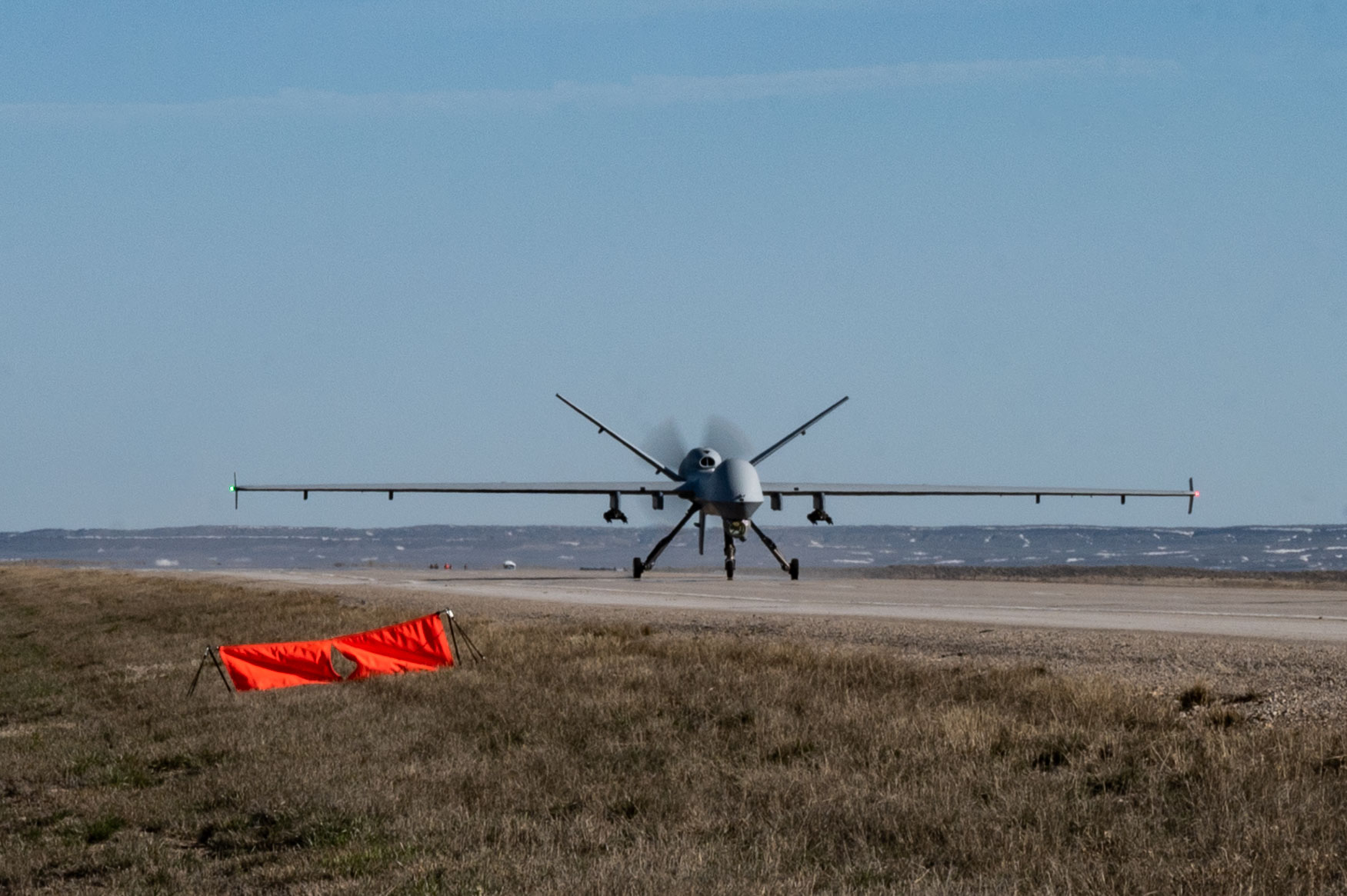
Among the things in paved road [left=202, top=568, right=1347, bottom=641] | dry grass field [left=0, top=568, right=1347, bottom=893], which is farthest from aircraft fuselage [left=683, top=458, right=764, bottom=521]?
dry grass field [left=0, top=568, right=1347, bottom=893]

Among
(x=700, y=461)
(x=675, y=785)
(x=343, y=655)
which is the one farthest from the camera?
(x=700, y=461)

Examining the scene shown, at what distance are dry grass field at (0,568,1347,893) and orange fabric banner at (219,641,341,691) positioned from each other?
1.94 feet

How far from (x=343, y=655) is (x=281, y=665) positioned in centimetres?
89

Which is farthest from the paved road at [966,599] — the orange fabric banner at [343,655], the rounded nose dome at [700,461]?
the orange fabric banner at [343,655]

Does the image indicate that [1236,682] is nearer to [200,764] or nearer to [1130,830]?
[1130,830]

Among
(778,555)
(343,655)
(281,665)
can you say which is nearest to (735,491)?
(778,555)

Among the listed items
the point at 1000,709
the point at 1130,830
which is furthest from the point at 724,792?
the point at 1000,709

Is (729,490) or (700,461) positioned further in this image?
(700,461)

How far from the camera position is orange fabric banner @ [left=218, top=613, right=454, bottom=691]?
1889 centimetres

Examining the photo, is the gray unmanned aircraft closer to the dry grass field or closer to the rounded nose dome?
the rounded nose dome

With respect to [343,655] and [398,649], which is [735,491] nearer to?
[398,649]

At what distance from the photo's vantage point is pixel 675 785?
36.4 ft

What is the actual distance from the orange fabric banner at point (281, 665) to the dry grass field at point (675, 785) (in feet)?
1.94

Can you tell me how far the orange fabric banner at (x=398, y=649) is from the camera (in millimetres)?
19734
